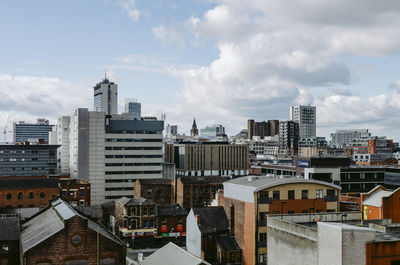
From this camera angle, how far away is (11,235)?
5612 centimetres

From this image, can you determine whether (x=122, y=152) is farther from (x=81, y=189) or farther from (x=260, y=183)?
(x=260, y=183)

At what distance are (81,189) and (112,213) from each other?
15.3 meters

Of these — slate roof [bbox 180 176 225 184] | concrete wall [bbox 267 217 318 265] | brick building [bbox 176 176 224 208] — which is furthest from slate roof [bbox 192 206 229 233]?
slate roof [bbox 180 176 225 184]

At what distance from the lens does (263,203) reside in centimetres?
7300

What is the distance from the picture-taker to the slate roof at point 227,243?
2998 inches

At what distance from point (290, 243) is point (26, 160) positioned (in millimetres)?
170444

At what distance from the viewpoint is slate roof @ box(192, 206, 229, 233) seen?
81.1m

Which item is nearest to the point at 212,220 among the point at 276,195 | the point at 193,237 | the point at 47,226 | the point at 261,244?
the point at 193,237

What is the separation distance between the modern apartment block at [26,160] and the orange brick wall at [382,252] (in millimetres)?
174257

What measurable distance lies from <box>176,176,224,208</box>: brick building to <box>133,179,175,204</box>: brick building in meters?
5.74

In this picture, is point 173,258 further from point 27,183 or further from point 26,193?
point 27,183

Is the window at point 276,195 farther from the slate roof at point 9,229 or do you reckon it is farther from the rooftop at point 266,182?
the slate roof at point 9,229

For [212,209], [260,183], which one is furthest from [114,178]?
[260,183]

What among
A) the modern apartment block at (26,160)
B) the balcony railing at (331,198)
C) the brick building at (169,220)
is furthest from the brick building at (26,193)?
the modern apartment block at (26,160)
